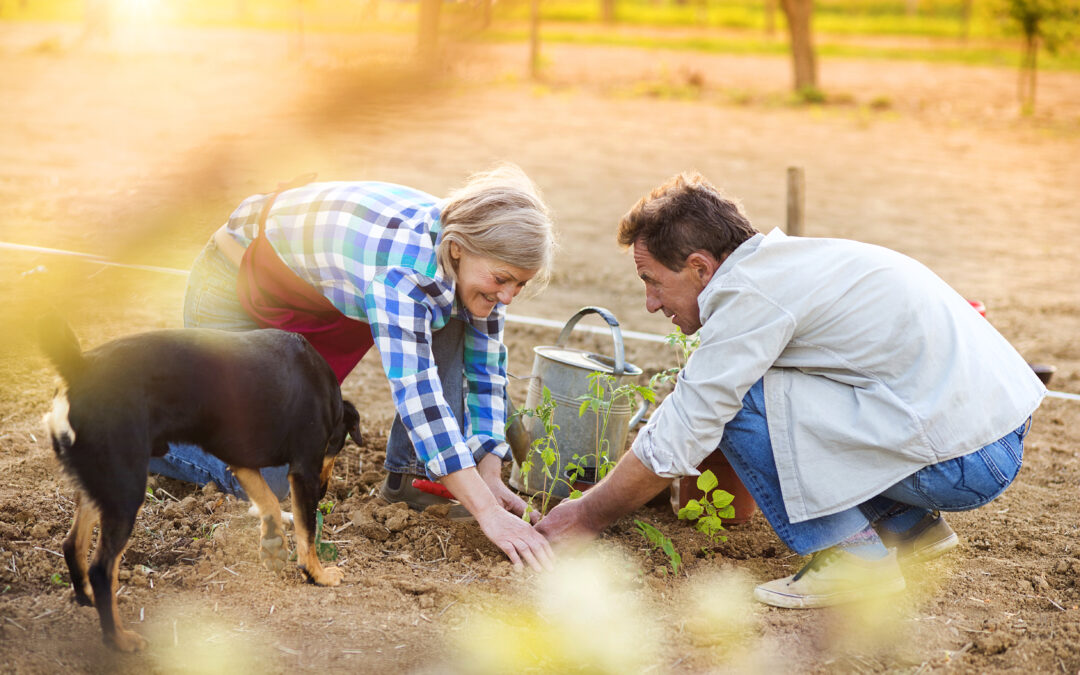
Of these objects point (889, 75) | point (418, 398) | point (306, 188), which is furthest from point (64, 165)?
point (889, 75)

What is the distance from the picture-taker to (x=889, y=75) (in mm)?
23703

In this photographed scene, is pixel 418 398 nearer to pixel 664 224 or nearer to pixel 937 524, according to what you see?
pixel 664 224

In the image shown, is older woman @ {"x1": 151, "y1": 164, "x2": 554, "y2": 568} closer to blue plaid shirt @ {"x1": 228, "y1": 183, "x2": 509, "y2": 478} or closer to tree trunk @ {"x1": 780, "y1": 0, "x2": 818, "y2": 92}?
blue plaid shirt @ {"x1": 228, "y1": 183, "x2": 509, "y2": 478}

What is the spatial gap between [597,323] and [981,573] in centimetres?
345

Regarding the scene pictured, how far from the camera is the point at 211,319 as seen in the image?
3375 mm

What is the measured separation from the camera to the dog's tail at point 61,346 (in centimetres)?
206

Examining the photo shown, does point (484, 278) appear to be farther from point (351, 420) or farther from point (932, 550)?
point (932, 550)

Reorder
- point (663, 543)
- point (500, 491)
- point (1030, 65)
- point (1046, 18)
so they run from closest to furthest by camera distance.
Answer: point (663, 543), point (500, 491), point (1046, 18), point (1030, 65)

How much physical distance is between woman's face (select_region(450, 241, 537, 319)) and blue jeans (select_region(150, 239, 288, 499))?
0.87 metres

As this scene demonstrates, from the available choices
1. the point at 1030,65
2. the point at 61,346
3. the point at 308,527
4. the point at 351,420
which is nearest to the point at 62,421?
the point at 61,346

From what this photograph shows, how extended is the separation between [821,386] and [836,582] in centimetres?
63

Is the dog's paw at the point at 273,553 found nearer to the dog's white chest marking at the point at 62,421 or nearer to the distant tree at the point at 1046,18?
the dog's white chest marking at the point at 62,421

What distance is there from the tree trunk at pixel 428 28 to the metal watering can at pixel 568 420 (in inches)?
107

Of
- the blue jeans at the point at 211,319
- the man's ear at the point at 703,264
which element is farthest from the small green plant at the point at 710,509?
the blue jeans at the point at 211,319
